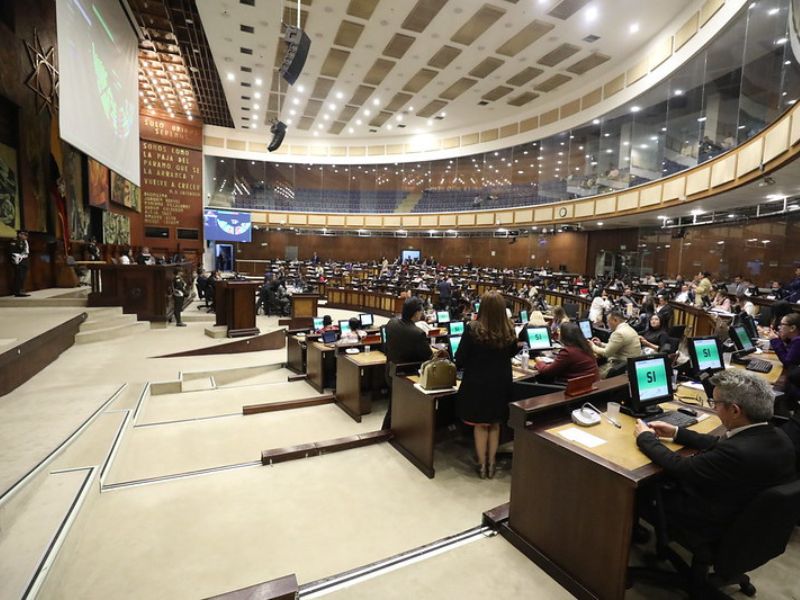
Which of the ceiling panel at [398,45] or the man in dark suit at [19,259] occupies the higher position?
the ceiling panel at [398,45]

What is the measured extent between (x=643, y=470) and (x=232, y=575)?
229 centimetres

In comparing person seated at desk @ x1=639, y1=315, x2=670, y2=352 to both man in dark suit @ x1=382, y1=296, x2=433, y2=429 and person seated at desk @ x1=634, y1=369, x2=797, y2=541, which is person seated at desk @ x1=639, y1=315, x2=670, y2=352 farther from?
person seated at desk @ x1=634, y1=369, x2=797, y2=541

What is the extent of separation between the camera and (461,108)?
1705cm

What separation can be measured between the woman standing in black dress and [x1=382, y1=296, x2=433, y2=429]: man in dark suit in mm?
753

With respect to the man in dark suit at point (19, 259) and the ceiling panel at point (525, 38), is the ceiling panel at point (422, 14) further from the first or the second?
the man in dark suit at point (19, 259)

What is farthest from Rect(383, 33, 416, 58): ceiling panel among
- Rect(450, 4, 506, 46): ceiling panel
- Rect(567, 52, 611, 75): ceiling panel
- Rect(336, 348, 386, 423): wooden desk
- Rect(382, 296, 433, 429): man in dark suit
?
Rect(382, 296, 433, 429): man in dark suit

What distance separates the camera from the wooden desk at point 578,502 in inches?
76.4

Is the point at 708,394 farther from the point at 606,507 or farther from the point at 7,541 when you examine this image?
the point at 7,541

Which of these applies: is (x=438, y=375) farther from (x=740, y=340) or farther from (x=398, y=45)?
(x=398, y=45)

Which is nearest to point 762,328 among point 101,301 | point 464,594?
point 464,594

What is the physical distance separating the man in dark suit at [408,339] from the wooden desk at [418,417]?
237mm

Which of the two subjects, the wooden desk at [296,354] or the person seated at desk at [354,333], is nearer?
the person seated at desk at [354,333]

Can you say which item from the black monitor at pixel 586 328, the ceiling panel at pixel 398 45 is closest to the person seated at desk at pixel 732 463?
the black monitor at pixel 586 328

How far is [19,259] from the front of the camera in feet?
23.2
